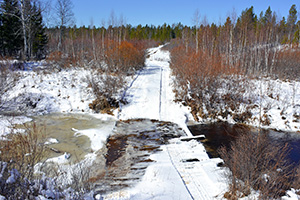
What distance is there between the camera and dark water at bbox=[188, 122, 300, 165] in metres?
9.59

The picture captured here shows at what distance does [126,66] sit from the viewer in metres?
22.1

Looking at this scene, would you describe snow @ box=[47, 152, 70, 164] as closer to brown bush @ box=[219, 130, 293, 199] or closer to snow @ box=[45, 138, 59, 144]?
snow @ box=[45, 138, 59, 144]

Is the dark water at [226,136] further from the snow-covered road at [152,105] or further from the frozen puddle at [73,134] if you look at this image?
the frozen puddle at [73,134]

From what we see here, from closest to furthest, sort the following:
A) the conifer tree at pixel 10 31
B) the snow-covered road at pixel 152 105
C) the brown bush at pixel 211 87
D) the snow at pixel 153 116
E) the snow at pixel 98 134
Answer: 1. the snow at pixel 153 116
2. the snow at pixel 98 134
3. the snow-covered road at pixel 152 105
4. the brown bush at pixel 211 87
5. the conifer tree at pixel 10 31

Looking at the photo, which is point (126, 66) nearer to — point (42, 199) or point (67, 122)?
point (67, 122)

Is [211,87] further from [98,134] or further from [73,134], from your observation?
[73,134]

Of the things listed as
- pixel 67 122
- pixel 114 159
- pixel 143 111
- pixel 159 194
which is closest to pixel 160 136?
pixel 114 159

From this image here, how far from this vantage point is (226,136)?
11.6 meters

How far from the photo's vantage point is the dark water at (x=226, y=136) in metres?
9.59

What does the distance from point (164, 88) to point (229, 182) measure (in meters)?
13.3

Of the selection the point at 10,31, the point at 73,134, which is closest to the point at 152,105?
the point at 73,134

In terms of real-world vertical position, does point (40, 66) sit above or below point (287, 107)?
above

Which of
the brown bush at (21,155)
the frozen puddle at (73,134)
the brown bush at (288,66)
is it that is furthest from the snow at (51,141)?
the brown bush at (288,66)

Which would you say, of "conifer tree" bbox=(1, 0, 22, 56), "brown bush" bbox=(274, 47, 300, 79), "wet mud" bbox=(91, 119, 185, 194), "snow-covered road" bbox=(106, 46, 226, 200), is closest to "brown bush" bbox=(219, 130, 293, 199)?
"snow-covered road" bbox=(106, 46, 226, 200)
